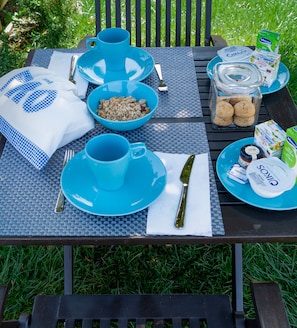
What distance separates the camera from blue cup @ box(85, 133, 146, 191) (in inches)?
39.1

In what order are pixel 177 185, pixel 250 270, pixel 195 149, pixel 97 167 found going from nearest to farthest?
pixel 97 167, pixel 177 185, pixel 195 149, pixel 250 270

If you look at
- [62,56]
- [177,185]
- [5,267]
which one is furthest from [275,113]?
[5,267]

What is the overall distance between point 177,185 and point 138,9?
44.7 inches

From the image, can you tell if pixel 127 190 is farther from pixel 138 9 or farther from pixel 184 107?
pixel 138 9

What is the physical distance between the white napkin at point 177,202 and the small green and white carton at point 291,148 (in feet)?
0.62

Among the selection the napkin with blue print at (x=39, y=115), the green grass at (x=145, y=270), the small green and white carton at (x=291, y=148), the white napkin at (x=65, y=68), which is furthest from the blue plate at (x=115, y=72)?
the green grass at (x=145, y=270)

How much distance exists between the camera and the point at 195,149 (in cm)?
122

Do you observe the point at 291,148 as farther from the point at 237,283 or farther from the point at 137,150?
the point at 237,283

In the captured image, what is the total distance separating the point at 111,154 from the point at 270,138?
0.38 m

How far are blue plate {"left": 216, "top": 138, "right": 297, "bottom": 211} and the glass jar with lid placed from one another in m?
0.12

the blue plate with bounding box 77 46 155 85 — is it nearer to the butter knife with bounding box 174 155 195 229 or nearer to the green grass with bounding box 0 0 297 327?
the butter knife with bounding box 174 155 195 229

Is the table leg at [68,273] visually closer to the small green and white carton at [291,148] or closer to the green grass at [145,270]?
the green grass at [145,270]

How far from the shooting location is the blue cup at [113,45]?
1.34 m

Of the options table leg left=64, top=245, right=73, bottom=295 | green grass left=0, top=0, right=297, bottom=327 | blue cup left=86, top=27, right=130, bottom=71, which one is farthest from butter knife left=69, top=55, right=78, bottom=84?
green grass left=0, top=0, right=297, bottom=327
